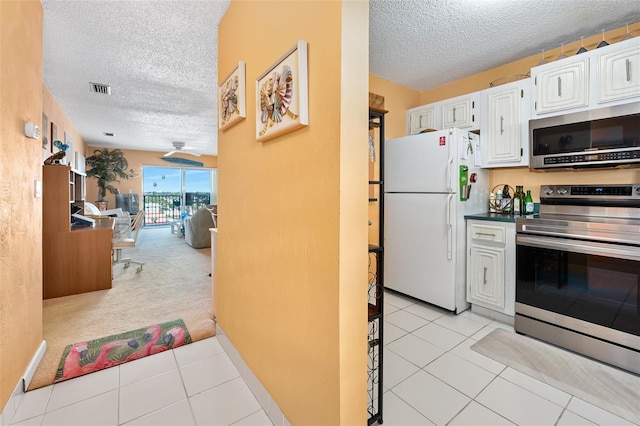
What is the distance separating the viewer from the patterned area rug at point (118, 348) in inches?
72.8

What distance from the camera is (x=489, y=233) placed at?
255 cm

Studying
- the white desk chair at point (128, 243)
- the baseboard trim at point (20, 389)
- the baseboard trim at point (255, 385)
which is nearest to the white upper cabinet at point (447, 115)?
the baseboard trim at point (255, 385)

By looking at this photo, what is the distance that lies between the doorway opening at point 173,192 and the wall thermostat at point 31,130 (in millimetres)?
7372

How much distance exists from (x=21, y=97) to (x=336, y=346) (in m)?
2.16

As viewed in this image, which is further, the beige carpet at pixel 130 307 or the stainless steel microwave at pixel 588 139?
the beige carpet at pixel 130 307

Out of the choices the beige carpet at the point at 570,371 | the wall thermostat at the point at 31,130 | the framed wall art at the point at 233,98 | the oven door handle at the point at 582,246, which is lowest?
the beige carpet at the point at 570,371

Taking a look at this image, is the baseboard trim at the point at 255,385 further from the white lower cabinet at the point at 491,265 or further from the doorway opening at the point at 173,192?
the doorway opening at the point at 173,192

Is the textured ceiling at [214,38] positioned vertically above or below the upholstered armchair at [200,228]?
above

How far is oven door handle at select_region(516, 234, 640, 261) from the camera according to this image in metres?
1.80

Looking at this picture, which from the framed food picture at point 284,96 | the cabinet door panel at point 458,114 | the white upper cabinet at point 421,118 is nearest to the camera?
the framed food picture at point 284,96

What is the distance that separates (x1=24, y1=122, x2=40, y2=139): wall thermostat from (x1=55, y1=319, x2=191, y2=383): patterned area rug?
145 centimetres

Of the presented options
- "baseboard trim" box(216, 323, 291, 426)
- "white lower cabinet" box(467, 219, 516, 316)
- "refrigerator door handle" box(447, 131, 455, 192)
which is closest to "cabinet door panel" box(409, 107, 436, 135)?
"refrigerator door handle" box(447, 131, 455, 192)

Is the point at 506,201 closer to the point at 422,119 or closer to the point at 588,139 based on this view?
the point at 588,139

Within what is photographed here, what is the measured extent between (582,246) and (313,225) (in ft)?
6.70
